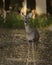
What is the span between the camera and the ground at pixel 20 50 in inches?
369

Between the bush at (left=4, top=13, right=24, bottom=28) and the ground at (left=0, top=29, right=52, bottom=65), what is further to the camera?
the bush at (left=4, top=13, right=24, bottom=28)

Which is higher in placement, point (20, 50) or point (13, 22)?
point (20, 50)

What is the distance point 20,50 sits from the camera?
11.0 metres

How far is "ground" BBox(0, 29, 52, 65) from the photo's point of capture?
30.8ft

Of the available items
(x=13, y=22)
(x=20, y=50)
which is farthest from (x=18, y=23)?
(x=20, y=50)

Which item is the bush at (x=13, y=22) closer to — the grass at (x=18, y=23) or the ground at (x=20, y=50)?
the grass at (x=18, y=23)

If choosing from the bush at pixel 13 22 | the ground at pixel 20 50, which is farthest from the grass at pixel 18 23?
the ground at pixel 20 50

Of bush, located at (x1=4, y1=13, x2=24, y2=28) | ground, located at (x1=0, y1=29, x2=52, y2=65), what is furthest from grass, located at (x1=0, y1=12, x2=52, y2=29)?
ground, located at (x1=0, y1=29, x2=52, y2=65)

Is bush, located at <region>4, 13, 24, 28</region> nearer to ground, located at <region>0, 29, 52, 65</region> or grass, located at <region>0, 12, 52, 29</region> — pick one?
grass, located at <region>0, 12, 52, 29</region>

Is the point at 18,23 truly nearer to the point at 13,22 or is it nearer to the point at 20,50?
the point at 13,22

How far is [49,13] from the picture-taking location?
77.6 feet

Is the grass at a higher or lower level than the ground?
lower

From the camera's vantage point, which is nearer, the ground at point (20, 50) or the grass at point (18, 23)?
the ground at point (20, 50)

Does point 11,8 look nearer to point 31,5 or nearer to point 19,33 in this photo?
point 31,5
